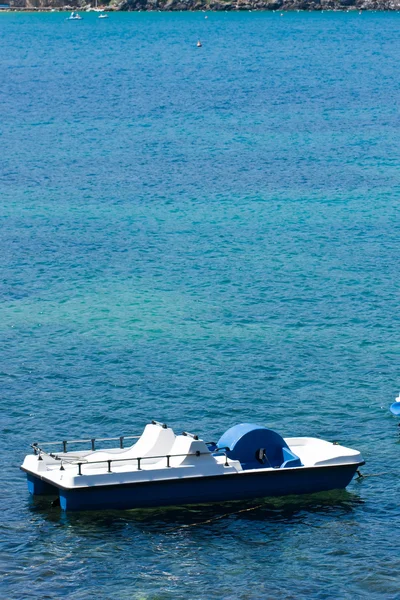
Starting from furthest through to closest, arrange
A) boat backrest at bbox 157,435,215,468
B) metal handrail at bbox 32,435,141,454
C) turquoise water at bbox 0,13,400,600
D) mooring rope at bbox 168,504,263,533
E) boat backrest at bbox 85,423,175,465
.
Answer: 1. metal handrail at bbox 32,435,141,454
2. boat backrest at bbox 85,423,175,465
3. boat backrest at bbox 157,435,215,468
4. mooring rope at bbox 168,504,263,533
5. turquoise water at bbox 0,13,400,600

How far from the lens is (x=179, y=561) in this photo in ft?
127

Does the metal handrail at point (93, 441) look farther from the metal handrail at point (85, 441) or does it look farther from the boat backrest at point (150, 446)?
the boat backrest at point (150, 446)

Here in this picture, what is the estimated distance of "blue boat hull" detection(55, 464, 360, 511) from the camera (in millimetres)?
41156

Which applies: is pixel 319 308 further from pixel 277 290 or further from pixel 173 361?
pixel 173 361

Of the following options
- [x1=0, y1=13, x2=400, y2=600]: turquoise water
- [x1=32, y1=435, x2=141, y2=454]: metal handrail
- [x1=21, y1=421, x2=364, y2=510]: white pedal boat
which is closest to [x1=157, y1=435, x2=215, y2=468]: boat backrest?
[x1=21, y1=421, x2=364, y2=510]: white pedal boat

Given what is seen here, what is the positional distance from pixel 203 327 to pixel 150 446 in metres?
22.3

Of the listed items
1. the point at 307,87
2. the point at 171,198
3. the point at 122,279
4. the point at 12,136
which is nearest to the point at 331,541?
the point at 122,279

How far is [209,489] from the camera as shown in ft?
138

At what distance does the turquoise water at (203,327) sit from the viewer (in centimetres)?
3903

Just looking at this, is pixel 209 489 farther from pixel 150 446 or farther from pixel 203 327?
pixel 203 327

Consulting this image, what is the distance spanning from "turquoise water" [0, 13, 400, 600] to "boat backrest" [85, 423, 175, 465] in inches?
94.7

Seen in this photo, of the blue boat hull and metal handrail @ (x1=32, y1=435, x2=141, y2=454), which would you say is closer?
the blue boat hull

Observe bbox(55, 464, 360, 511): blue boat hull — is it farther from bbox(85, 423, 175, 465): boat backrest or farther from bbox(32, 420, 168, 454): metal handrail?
bbox(32, 420, 168, 454): metal handrail

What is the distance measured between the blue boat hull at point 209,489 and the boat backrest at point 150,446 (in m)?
1.78
